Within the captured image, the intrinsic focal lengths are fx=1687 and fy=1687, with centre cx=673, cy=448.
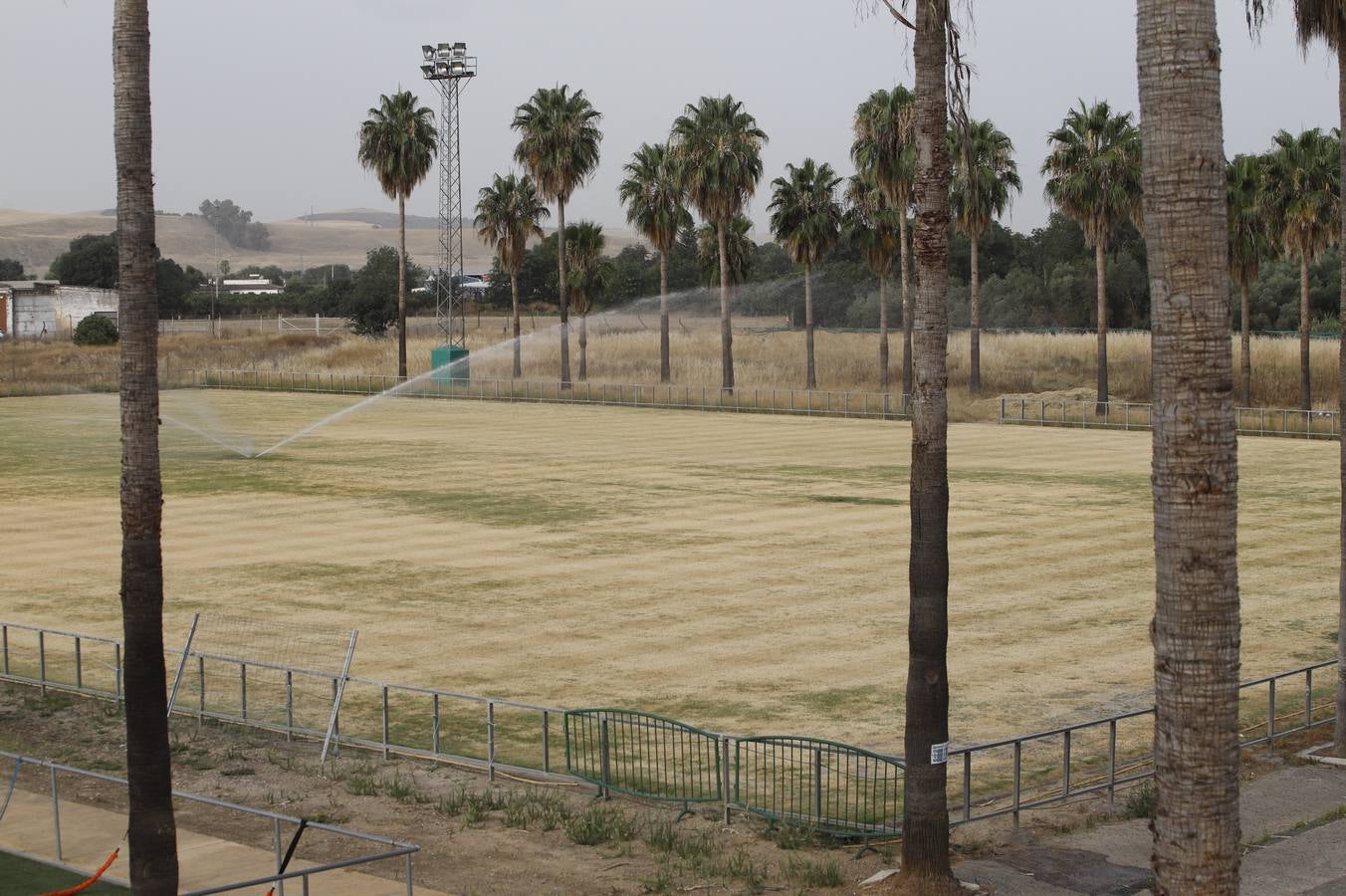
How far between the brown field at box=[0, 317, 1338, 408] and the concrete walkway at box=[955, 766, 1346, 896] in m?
60.9

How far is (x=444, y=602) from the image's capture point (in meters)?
30.8

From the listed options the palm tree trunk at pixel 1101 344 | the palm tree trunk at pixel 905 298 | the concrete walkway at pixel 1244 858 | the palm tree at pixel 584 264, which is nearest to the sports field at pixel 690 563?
the concrete walkway at pixel 1244 858

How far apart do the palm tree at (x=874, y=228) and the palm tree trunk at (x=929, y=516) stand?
7278 cm

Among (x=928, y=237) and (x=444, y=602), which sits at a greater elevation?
(x=928, y=237)

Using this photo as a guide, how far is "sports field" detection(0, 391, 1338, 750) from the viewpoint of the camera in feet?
80.9

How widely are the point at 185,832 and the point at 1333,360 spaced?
7767cm

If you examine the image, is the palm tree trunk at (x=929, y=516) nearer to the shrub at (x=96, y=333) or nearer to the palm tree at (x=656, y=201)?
the palm tree at (x=656, y=201)

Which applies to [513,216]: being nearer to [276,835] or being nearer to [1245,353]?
[1245,353]

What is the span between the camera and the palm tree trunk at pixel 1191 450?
27.2ft

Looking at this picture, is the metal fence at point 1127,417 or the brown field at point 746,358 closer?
the metal fence at point 1127,417

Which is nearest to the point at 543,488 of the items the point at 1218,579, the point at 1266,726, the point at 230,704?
the point at 230,704

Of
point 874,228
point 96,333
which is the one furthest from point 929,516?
point 96,333

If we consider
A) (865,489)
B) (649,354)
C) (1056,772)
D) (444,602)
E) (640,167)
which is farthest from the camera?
(649,354)

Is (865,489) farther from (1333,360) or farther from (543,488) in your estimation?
(1333,360)
